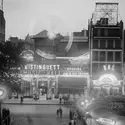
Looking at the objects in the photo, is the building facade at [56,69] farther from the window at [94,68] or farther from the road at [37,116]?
the road at [37,116]

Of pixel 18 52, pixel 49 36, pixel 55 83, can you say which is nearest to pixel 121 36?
pixel 55 83

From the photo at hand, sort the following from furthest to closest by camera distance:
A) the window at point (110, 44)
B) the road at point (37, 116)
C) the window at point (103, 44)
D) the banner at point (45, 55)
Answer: the banner at point (45, 55), the window at point (103, 44), the window at point (110, 44), the road at point (37, 116)

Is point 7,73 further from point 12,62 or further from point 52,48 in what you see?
point 52,48

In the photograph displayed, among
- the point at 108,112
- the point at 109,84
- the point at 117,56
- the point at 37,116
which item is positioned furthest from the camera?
the point at 117,56

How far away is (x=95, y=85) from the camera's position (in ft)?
185

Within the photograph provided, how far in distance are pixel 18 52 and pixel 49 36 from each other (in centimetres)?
4000

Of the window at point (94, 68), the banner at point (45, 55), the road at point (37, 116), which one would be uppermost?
the banner at point (45, 55)

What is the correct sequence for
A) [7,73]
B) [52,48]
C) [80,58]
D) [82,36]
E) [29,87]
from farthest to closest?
[82,36] < [52,48] < [80,58] < [29,87] < [7,73]

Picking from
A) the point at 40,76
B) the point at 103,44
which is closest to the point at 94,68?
the point at 103,44

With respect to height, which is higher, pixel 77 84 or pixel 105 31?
pixel 105 31

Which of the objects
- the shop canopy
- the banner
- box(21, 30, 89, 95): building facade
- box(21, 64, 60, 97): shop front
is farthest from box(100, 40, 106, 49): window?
the banner

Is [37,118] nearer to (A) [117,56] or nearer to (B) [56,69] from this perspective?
(B) [56,69]

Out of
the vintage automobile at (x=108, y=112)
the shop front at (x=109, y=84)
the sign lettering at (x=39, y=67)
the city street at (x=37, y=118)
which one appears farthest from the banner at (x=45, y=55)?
the vintage automobile at (x=108, y=112)

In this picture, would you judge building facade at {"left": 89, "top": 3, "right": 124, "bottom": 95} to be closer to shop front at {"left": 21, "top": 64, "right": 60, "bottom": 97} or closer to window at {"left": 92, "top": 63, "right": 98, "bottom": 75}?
window at {"left": 92, "top": 63, "right": 98, "bottom": 75}
